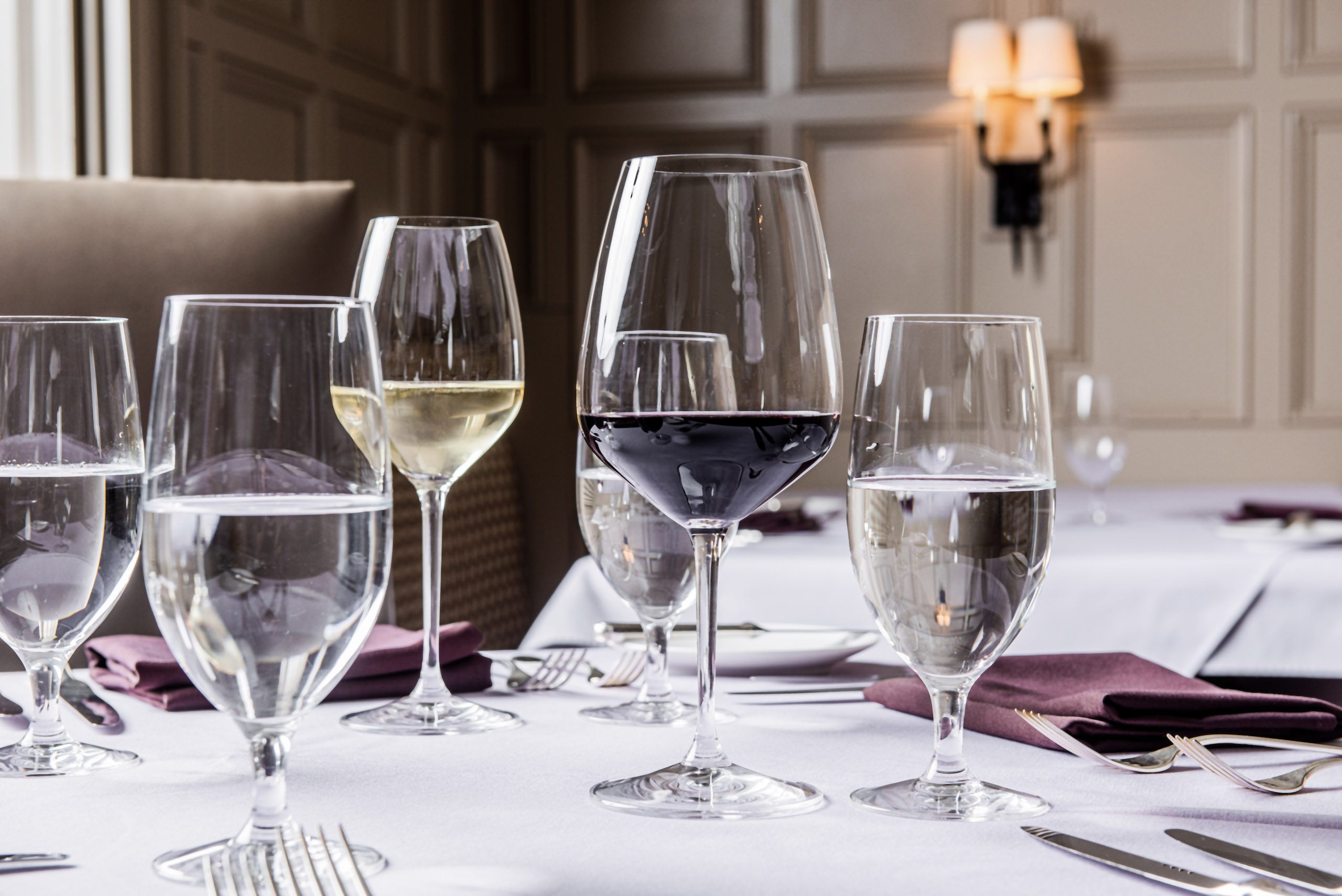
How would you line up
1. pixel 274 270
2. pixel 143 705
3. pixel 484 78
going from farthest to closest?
pixel 484 78 → pixel 274 270 → pixel 143 705

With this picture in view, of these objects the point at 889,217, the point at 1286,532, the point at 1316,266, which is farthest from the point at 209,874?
the point at 1316,266

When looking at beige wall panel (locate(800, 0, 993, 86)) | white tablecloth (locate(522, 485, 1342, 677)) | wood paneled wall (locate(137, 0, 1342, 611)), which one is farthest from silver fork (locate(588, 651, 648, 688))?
beige wall panel (locate(800, 0, 993, 86))

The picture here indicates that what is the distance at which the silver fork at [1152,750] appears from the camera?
0.64 m

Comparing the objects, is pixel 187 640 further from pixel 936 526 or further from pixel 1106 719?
pixel 1106 719

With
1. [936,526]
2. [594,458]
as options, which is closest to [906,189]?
→ [594,458]

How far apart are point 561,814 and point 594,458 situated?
31 cm

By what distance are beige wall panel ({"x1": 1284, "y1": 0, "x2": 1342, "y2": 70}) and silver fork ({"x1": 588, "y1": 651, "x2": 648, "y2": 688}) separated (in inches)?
136

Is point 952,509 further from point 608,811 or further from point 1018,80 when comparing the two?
point 1018,80

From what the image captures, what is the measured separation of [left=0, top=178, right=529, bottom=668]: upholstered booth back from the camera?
1.57m

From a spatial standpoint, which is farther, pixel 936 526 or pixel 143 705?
pixel 143 705

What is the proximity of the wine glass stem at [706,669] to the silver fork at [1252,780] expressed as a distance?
8.4 inches

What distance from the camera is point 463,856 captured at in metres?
Result: 0.51

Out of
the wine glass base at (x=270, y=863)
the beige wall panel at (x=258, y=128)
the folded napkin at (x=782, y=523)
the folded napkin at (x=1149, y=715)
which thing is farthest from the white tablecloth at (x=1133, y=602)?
the beige wall panel at (x=258, y=128)

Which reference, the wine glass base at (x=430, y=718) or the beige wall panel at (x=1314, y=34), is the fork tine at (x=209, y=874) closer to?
the wine glass base at (x=430, y=718)
